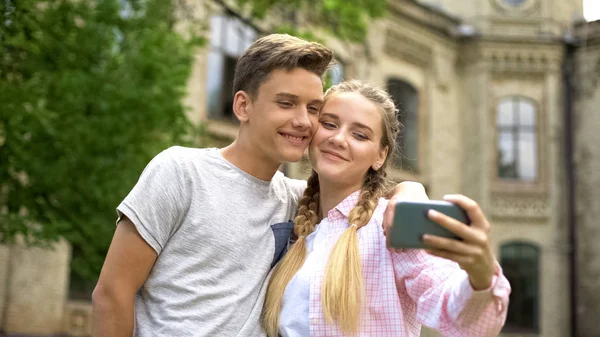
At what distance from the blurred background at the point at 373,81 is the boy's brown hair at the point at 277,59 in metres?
4.77

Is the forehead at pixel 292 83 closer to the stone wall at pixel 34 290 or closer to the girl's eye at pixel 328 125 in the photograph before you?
the girl's eye at pixel 328 125

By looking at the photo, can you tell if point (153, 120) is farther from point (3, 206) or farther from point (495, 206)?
point (495, 206)

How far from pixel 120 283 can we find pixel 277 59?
100 centimetres

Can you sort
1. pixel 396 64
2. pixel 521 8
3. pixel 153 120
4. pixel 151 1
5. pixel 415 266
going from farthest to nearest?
pixel 521 8
pixel 396 64
pixel 151 1
pixel 153 120
pixel 415 266

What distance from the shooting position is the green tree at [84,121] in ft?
23.5

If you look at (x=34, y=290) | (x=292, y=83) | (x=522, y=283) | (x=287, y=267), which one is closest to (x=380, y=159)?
(x=292, y=83)

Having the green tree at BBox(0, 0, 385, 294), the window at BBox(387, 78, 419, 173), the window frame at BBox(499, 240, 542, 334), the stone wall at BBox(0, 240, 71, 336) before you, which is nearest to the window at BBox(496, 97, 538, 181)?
the window frame at BBox(499, 240, 542, 334)

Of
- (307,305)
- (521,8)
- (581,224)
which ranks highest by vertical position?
(521,8)

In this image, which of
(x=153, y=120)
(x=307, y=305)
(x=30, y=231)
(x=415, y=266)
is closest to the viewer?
(x=415, y=266)

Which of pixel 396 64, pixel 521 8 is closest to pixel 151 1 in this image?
A: pixel 396 64

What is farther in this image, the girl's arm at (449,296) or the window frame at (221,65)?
the window frame at (221,65)

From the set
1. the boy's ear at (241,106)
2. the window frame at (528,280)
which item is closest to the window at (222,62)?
the window frame at (528,280)

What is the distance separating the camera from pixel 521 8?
72.6ft

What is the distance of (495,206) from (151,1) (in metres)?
14.9
